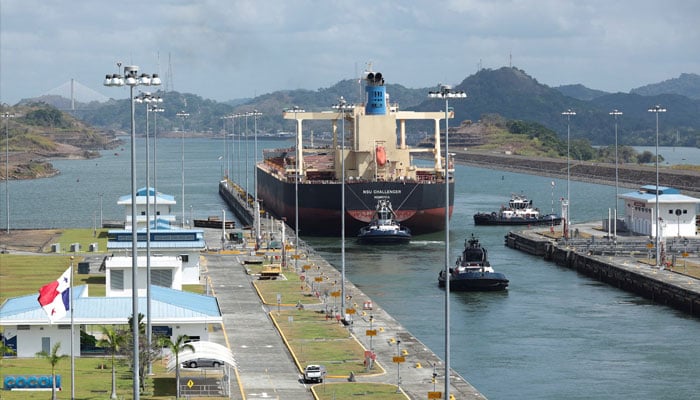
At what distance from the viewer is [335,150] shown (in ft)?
416

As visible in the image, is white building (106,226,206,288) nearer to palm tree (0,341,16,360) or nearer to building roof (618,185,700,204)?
palm tree (0,341,16,360)

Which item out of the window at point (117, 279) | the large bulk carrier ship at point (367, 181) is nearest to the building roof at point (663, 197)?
the large bulk carrier ship at point (367, 181)

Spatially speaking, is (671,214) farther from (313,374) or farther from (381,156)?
(313,374)

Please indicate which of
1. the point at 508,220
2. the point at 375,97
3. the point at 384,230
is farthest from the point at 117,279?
the point at 508,220

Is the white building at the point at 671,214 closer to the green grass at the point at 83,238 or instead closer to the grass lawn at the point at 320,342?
the green grass at the point at 83,238

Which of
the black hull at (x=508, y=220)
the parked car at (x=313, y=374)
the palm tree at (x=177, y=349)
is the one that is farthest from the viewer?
the black hull at (x=508, y=220)

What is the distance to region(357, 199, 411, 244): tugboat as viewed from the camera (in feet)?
356

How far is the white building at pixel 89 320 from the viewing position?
53.6 m

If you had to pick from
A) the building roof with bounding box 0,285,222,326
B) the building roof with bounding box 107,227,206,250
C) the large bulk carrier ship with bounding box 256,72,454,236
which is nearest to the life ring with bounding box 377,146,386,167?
the large bulk carrier ship with bounding box 256,72,454,236

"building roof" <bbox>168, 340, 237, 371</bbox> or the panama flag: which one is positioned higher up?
the panama flag

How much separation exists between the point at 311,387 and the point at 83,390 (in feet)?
26.0

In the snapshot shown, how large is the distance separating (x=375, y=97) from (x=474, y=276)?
149 ft

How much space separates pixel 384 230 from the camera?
109 m

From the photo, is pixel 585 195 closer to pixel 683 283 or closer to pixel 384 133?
pixel 384 133
